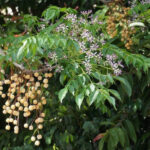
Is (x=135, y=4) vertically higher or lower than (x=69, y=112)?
higher

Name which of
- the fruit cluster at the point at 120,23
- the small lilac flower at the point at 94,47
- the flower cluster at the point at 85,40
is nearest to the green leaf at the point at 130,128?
the fruit cluster at the point at 120,23

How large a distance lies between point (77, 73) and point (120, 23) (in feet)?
1.79

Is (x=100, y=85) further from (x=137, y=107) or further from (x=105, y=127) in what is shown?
(x=105, y=127)

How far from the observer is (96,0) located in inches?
118

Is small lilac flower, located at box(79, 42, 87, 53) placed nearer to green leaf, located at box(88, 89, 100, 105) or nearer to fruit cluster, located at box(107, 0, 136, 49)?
green leaf, located at box(88, 89, 100, 105)

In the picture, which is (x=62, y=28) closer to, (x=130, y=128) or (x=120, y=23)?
(x=120, y=23)

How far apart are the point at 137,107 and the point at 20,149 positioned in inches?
43.3

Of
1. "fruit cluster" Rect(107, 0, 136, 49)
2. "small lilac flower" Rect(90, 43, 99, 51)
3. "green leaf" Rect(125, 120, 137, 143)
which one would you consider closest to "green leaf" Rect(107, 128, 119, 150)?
"green leaf" Rect(125, 120, 137, 143)

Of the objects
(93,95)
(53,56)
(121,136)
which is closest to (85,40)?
(53,56)

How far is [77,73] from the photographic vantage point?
1.64m

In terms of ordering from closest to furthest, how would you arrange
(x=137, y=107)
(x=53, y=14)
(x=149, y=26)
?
(x=53, y=14)
(x=149, y=26)
(x=137, y=107)

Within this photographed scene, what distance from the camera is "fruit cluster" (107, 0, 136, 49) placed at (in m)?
2.02

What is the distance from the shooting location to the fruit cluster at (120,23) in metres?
2.02

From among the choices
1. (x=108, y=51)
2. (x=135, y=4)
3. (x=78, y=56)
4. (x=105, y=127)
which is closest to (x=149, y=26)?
(x=135, y=4)
